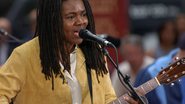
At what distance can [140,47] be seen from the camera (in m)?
11.8

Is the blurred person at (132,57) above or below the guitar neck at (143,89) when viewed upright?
below

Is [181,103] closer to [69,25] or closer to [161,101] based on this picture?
[161,101]

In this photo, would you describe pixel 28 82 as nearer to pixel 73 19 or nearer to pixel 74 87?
pixel 74 87

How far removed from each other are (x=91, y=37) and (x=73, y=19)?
345mm

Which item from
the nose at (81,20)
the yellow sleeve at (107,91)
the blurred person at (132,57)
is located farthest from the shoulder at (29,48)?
the blurred person at (132,57)

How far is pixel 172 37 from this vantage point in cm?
1354

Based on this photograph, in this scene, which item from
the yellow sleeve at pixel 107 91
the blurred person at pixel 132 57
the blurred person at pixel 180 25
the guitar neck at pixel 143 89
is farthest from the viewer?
the blurred person at pixel 180 25

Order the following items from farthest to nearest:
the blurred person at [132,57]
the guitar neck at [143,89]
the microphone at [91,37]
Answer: the blurred person at [132,57] → the guitar neck at [143,89] → the microphone at [91,37]

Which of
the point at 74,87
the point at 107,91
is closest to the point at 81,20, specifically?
the point at 74,87

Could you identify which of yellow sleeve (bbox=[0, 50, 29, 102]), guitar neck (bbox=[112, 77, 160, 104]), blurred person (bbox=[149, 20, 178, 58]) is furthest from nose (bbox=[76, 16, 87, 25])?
blurred person (bbox=[149, 20, 178, 58])

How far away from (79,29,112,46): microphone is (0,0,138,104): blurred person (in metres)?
0.14

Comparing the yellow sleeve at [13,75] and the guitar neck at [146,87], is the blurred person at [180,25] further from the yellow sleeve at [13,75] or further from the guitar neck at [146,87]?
the yellow sleeve at [13,75]

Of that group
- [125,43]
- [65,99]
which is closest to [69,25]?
[65,99]

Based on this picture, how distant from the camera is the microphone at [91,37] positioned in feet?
22.1
